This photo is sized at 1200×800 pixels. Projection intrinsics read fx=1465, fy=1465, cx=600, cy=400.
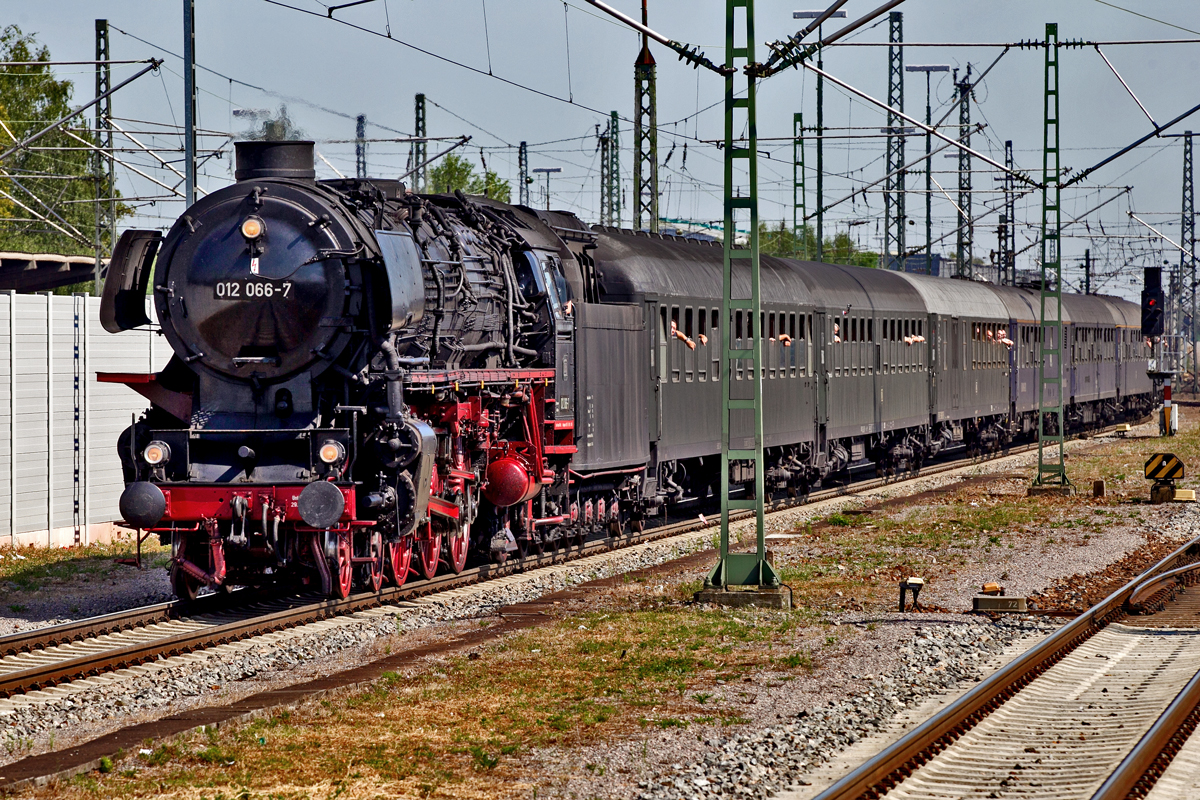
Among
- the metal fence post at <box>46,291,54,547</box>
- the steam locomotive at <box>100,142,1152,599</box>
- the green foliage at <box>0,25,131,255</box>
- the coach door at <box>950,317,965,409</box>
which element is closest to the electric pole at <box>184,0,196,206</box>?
the metal fence post at <box>46,291,54,547</box>

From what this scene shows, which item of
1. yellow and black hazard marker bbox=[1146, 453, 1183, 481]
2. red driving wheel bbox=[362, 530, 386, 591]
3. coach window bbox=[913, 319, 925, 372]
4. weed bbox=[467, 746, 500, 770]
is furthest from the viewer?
coach window bbox=[913, 319, 925, 372]

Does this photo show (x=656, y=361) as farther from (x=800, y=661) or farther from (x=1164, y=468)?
(x=1164, y=468)

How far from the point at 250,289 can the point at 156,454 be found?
1710 millimetres

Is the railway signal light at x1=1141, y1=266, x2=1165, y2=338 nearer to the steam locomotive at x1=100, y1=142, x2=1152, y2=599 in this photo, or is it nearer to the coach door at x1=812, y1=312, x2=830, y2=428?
the coach door at x1=812, y1=312, x2=830, y2=428

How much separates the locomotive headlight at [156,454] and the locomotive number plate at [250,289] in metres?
1.45

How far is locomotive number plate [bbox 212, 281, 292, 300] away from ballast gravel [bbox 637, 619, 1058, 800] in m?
6.31

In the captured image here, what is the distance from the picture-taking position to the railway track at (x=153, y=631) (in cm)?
1069

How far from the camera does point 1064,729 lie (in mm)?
9211

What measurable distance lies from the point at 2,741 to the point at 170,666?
2.30 m

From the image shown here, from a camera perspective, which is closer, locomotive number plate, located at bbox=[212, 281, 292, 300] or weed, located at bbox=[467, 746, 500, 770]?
weed, located at bbox=[467, 746, 500, 770]

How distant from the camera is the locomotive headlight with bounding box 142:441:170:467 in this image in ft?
43.0

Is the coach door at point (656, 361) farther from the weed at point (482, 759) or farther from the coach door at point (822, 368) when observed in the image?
the weed at point (482, 759)

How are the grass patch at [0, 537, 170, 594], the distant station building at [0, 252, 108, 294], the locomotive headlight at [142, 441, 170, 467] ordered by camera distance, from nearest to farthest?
the locomotive headlight at [142, 441, 170, 467], the grass patch at [0, 537, 170, 594], the distant station building at [0, 252, 108, 294]

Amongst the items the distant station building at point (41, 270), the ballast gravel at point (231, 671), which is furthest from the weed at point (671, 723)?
the distant station building at point (41, 270)
